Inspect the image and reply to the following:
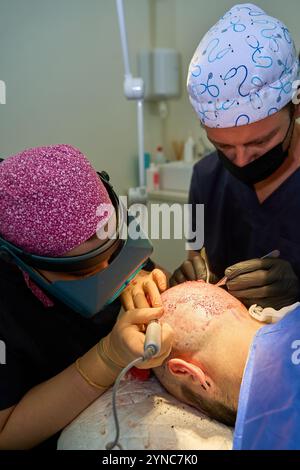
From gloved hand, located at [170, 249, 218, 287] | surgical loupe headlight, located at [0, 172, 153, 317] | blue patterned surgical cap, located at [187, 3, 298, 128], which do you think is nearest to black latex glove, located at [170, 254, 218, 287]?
gloved hand, located at [170, 249, 218, 287]

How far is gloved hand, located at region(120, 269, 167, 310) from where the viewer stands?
97 cm

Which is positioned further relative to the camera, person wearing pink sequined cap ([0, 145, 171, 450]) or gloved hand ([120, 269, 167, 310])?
gloved hand ([120, 269, 167, 310])

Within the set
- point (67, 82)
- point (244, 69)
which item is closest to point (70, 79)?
point (67, 82)

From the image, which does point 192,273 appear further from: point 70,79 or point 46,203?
point 70,79

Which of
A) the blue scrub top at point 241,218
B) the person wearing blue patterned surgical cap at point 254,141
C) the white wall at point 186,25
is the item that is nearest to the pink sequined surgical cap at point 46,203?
the person wearing blue patterned surgical cap at point 254,141

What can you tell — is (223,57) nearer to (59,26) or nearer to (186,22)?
(59,26)

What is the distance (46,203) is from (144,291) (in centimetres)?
36

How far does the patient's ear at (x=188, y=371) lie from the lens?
35.8 inches

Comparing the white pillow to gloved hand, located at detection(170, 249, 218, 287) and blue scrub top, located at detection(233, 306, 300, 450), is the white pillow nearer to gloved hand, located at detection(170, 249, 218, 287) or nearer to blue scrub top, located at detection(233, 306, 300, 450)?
blue scrub top, located at detection(233, 306, 300, 450)

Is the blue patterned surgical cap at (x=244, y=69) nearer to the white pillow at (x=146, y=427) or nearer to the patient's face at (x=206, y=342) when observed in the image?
the patient's face at (x=206, y=342)

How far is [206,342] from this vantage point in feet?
3.07

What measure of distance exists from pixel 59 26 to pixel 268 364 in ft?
3.38
